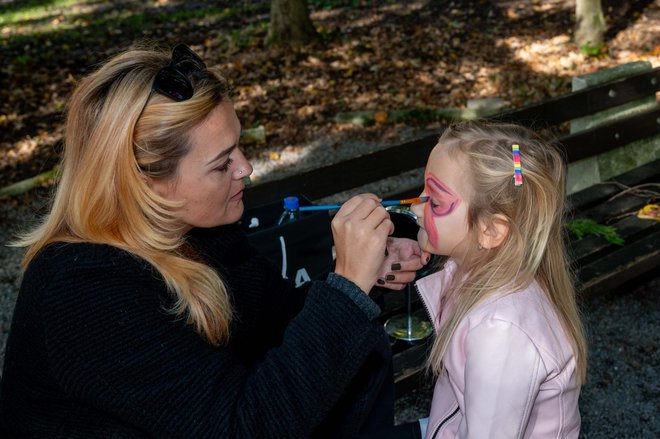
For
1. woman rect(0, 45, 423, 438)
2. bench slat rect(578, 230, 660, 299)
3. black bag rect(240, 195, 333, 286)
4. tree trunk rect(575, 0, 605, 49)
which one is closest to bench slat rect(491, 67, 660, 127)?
bench slat rect(578, 230, 660, 299)

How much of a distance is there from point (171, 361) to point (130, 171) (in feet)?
1.58

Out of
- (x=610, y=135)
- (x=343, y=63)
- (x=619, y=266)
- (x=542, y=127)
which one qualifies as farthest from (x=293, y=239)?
(x=343, y=63)

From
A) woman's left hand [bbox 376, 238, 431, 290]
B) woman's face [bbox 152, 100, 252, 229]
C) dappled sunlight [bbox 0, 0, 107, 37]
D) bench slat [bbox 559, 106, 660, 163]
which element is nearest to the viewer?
woman's face [bbox 152, 100, 252, 229]

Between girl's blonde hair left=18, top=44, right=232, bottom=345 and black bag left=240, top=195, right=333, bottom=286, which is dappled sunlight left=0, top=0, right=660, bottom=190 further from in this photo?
girl's blonde hair left=18, top=44, right=232, bottom=345

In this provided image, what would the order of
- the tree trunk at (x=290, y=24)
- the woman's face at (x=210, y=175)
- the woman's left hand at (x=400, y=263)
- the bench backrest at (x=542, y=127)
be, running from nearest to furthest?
the woman's face at (x=210, y=175), the woman's left hand at (x=400, y=263), the bench backrest at (x=542, y=127), the tree trunk at (x=290, y=24)

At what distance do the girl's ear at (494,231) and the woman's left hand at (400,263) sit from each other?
0.32 meters

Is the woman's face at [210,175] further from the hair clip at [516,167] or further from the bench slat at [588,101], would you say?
the bench slat at [588,101]

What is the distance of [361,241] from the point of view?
5.95 feet

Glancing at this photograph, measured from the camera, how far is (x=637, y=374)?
330 centimetres

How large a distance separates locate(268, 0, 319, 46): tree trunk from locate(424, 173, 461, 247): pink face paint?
20.6 feet

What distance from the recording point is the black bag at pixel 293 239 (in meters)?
2.98

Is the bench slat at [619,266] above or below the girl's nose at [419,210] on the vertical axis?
below

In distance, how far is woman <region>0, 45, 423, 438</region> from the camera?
1597mm

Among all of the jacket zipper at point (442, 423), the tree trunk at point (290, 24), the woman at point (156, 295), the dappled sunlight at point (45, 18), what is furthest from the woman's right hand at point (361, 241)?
the dappled sunlight at point (45, 18)
